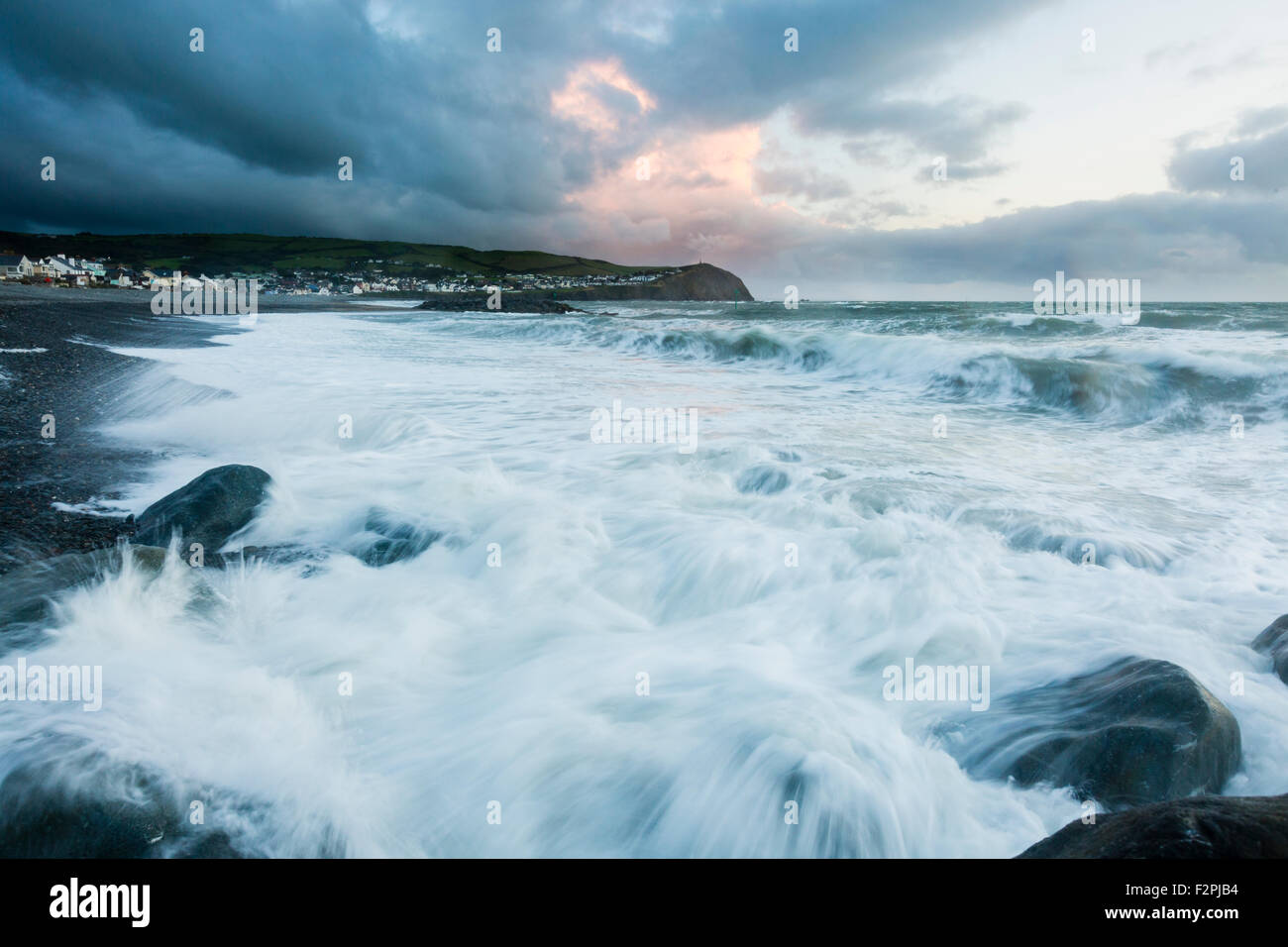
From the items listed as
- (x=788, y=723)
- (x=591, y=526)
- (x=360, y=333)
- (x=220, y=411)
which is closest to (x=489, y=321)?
(x=360, y=333)

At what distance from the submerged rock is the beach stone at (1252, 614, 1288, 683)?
7.08 ft

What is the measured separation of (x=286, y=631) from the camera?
3.95 meters

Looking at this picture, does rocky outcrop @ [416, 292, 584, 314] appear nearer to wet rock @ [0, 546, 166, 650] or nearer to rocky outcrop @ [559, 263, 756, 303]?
rocky outcrop @ [559, 263, 756, 303]

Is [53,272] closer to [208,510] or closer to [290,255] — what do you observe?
[290,255]

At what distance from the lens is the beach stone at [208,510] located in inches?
188

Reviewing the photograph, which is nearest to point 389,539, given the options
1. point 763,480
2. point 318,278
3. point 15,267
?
point 763,480

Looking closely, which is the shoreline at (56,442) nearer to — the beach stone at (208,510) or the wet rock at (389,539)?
the beach stone at (208,510)

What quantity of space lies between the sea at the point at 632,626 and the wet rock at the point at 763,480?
0.05 meters

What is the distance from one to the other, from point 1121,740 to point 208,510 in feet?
19.4

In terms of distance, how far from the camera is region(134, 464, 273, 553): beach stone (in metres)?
4.78

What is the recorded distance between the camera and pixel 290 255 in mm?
136250

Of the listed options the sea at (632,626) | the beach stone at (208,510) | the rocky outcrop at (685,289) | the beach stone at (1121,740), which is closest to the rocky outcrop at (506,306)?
the rocky outcrop at (685,289)

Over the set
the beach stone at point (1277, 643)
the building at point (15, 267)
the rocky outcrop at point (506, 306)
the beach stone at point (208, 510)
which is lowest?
the beach stone at point (1277, 643)
